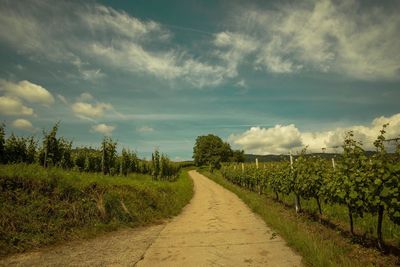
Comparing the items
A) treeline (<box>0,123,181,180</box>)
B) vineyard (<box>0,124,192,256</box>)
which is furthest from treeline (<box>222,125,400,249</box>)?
treeline (<box>0,123,181,180</box>)

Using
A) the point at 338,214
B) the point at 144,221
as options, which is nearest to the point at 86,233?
the point at 144,221

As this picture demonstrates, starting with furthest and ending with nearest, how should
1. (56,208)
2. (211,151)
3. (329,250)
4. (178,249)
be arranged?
(211,151) < (56,208) < (178,249) < (329,250)

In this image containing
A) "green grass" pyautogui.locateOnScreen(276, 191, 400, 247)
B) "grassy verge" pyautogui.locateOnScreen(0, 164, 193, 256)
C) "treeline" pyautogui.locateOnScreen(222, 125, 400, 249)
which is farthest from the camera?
"grassy verge" pyautogui.locateOnScreen(0, 164, 193, 256)

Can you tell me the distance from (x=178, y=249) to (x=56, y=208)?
400 cm

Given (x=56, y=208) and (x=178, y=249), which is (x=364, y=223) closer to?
(x=178, y=249)

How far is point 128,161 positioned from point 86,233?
2176 centimetres

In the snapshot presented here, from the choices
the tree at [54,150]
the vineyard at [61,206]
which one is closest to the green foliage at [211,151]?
the tree at [54,150]

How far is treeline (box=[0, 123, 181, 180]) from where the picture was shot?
1961 centimetres

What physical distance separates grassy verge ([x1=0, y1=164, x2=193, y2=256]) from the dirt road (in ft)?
1.83

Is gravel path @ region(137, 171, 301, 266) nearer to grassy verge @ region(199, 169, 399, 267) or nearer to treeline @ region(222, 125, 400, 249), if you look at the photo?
grassy verge @ region(199, 169, 399, 267)

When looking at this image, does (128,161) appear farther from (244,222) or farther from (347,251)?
(347,251)

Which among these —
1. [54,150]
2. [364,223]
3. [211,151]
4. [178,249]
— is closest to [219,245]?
[178,249]

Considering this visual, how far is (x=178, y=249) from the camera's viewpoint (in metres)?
7.50

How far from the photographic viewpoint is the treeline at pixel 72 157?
19.6 meters
